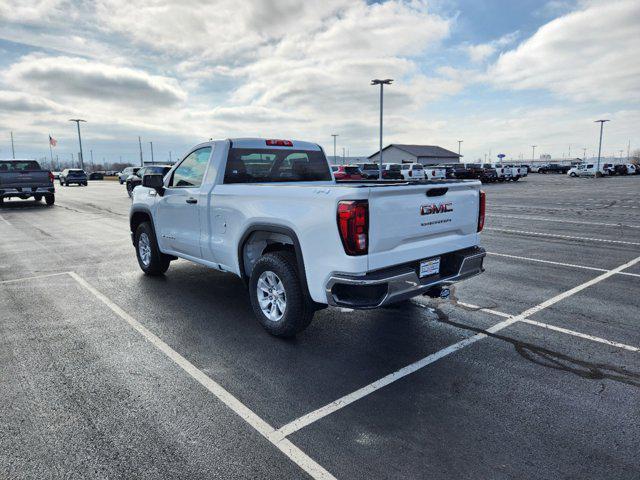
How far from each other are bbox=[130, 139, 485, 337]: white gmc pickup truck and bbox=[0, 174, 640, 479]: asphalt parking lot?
59cm

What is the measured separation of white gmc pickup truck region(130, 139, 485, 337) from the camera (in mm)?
3621

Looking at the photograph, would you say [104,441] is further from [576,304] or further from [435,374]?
[576,304]

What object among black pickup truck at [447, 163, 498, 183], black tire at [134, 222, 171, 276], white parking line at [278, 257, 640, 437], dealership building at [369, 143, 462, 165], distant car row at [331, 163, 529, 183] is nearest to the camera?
white parking line at [278, 257, 640, 437]

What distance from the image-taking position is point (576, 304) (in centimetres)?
547

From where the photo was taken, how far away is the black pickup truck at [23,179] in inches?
735

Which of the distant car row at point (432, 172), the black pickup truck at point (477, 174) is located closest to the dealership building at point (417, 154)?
the distant car row at point (432, 172)

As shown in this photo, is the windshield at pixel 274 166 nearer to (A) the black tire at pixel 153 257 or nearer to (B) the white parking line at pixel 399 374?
(A) the black tire at pixel 153 257

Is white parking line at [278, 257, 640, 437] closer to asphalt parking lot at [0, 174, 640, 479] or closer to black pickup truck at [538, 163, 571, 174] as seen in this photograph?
asphalt parking lot at [0, 174, 640, 479]

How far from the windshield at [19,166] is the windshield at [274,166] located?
18.3 meters

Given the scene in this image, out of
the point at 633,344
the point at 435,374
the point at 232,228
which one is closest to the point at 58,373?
the point at 232,228

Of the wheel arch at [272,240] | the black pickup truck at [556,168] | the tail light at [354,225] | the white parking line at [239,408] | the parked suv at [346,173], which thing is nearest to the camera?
the white parking line at [239,408]

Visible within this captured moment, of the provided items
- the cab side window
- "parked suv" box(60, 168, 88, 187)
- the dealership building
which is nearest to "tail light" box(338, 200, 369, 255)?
the cab side window

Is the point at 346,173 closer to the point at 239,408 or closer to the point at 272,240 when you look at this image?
the point at 272,240

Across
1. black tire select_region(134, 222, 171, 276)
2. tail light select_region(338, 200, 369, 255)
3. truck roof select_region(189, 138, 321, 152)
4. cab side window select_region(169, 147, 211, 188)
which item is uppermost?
truck roof select_region(189, 138, 321, 152)
